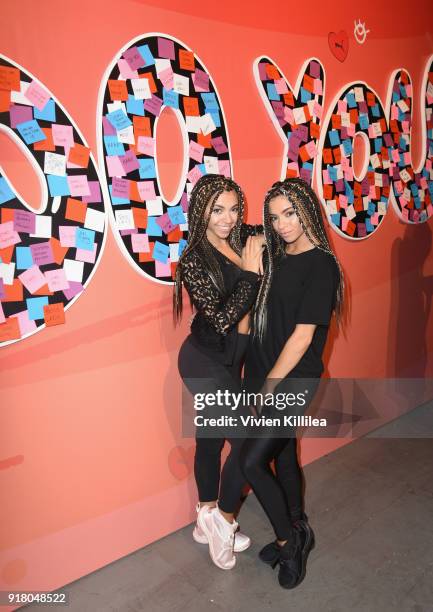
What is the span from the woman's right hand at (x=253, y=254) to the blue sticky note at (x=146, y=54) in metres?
0.78

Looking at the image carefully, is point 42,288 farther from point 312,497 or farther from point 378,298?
point 378,298

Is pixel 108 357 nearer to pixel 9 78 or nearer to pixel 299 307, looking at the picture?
pixel 299 307

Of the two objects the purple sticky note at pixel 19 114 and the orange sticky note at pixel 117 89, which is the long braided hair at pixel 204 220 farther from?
the purple sticky note at pixel 19 114

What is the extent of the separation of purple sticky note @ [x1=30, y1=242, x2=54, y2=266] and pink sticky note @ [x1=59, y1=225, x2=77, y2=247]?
0.18 feet

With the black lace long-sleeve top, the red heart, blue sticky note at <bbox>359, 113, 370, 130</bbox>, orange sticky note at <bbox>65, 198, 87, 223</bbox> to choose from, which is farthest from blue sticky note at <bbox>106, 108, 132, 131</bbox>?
blue sticky note at <bbox>359, 113, 370, 130</bbox>

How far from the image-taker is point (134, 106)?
6.05 ft

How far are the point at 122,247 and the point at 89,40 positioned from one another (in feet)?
2.44

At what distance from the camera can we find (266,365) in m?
1.90

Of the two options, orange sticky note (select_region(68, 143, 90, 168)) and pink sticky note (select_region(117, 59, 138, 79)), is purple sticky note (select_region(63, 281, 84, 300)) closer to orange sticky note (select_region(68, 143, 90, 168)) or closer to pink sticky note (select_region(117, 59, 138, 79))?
orange sticky note (select_region(68, 143, 90, 168))

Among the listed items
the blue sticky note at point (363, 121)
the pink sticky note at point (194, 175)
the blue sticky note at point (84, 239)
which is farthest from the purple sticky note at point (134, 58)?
the blue sticky note at point (363, 121)

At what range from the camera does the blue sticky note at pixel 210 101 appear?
204 centimetres

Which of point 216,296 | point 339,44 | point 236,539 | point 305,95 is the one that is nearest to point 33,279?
point 216,296

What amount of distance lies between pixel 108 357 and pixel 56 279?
1.25 ft

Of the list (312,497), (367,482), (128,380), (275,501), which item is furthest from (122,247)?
(367,482)
